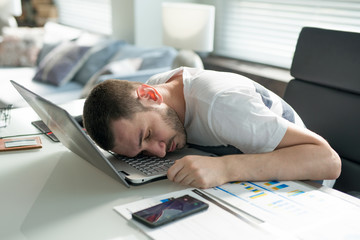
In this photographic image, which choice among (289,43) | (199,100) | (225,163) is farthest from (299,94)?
(289,43)

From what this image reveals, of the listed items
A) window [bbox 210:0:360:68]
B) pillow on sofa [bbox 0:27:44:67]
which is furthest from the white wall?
pillow on sofa [bbox 0:27:44:67]

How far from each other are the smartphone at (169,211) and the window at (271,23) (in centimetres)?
207

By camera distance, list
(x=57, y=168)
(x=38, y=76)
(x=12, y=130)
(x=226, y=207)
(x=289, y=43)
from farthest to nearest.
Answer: (x=38, y=76) < (x=289, y=43) < (x=12, y=130) < (x=57, y=168) < (x=226, y=207)

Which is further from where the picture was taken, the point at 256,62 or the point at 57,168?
the point at 256,62

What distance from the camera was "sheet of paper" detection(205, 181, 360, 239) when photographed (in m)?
0.87

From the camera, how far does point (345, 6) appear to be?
2652 millimetres

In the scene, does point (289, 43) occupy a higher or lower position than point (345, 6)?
lower

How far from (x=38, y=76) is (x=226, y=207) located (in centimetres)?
338

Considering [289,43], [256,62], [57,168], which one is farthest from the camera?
[256,62]

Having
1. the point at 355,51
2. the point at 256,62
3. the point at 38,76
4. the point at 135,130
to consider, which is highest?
the point at 355,51

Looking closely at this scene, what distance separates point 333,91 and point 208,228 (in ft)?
3.46

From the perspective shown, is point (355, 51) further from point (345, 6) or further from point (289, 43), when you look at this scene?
point (289, 43)

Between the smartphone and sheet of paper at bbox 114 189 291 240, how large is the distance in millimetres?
11

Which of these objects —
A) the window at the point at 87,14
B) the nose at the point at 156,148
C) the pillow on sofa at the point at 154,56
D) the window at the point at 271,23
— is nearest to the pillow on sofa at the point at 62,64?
the pillow on sofa at the point at 154,56
